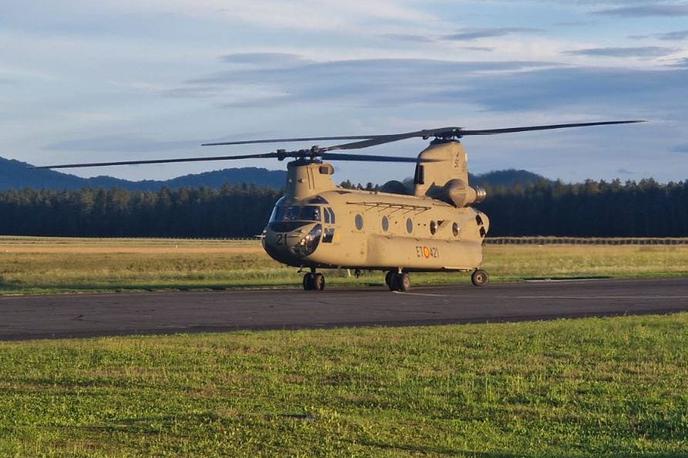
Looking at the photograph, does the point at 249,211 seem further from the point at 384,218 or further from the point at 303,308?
the point at 303,308

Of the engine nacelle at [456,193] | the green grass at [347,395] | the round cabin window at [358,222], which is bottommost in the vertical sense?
the green grass at [347,395]

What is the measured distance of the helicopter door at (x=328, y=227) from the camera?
32.9 metres

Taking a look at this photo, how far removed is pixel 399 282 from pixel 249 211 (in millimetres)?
100335

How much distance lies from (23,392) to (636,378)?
23.1 feet

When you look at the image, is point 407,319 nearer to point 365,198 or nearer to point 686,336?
point 686,336

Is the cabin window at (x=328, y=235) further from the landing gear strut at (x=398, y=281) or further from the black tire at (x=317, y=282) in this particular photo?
the landing gear strut at (x=398, y=281)

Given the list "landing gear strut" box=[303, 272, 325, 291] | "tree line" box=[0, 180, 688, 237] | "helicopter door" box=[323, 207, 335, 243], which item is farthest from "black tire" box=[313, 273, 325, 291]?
"tree line" box=[0, 180, 688, 237]

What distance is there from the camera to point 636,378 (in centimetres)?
1422

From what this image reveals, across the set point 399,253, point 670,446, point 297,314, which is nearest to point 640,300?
point 399,253

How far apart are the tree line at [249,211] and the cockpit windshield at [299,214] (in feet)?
164

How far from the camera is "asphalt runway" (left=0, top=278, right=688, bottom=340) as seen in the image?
2161 centimetres

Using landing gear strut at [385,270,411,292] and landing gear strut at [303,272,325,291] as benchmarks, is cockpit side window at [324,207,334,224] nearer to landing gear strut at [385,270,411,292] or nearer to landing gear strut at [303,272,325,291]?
landing gear strut at [303,272,325,291]

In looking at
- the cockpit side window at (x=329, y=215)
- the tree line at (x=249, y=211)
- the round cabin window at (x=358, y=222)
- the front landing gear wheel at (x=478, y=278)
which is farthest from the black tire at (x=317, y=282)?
the tree line at (x=249, y=211)

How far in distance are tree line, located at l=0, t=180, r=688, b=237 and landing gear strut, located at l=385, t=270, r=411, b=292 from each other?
1892 inches
